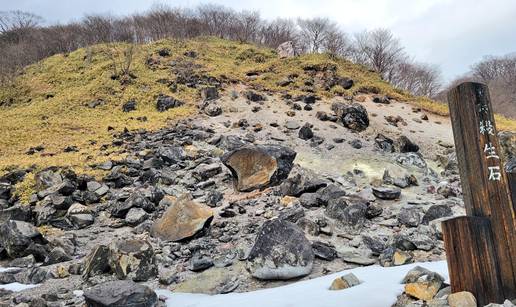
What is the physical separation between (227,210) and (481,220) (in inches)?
215

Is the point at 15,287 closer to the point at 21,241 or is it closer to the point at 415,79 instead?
the point at 21,241

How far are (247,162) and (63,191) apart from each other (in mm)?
4552

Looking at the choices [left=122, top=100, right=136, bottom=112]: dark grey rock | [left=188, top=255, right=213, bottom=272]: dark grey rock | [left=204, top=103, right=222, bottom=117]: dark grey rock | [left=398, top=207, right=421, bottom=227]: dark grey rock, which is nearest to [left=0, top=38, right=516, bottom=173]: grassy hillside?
[left=122, top=100, right=136, bottom=112]: dark grey rock

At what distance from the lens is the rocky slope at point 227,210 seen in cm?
520

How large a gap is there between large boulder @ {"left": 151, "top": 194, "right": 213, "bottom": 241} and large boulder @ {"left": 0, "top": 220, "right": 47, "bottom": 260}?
1.92 meters

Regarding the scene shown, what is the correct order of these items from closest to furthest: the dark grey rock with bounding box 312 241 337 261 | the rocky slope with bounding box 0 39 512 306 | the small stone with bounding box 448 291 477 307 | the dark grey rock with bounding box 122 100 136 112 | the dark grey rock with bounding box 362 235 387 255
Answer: the small stone with bounding box 448 291 477 307 < the rocky slope with bounding box 0 39 512 306 < the dark grey rock with bounding box 312 241 337 261 < the dark grey rock with bounding box 362 235 387 255 < the dark grey rock with bounding box 122 100 136 112

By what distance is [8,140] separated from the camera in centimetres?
1681

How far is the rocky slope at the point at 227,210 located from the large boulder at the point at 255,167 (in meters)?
0.03

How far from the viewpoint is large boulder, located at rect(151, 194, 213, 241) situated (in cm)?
668

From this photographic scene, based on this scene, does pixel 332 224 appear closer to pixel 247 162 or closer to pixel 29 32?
pixel 247 162

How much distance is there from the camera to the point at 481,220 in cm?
302

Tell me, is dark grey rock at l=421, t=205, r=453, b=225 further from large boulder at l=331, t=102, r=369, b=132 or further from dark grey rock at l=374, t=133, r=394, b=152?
large boulder at l=331, t=102, r=369, b=132

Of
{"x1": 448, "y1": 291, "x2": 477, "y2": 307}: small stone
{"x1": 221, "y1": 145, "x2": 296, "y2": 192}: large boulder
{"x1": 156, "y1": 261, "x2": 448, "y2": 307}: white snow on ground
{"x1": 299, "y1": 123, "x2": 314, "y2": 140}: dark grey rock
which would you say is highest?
{"x1": 299, "y1": 123, "x2": 314, "y2": 140}: dark grey rock

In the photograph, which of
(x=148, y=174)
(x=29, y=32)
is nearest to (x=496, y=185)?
(x=148, y=174)
